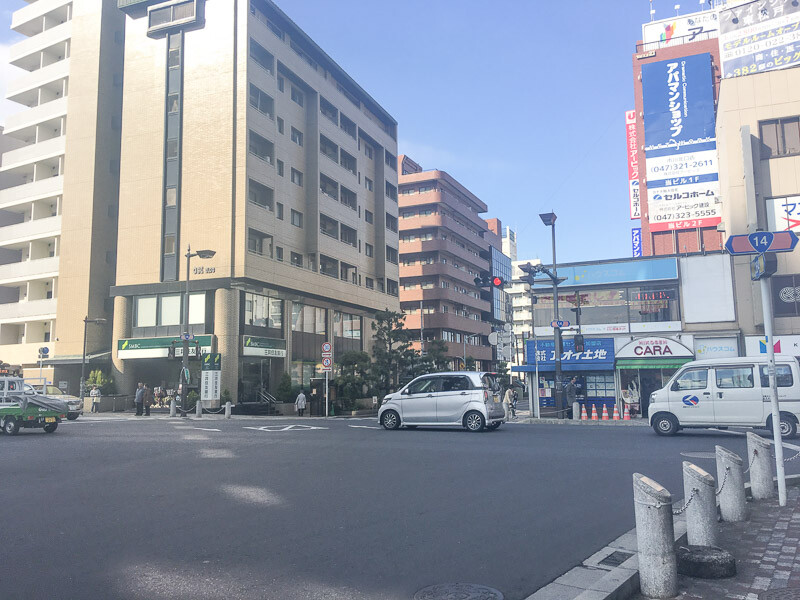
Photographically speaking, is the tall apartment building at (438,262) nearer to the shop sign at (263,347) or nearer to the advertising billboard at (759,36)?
the shop sign at (263,347)

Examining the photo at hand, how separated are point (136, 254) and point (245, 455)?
108 ft

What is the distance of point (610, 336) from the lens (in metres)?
31.8

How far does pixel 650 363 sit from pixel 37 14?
178 ft

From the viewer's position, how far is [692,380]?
1692 centimetres

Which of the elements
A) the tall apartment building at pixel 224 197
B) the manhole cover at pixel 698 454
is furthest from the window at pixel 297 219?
the manhole cover at pixel 698 454

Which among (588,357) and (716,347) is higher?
(716,347)

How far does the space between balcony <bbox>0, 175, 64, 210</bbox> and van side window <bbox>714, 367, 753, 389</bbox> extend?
4758 centimetres

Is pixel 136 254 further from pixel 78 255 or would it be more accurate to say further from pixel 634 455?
pixel 634 455

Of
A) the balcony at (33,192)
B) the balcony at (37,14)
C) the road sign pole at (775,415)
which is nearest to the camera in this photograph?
the road sign pole at (775,415)

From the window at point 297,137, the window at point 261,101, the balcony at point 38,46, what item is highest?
the balcony at point 38,46

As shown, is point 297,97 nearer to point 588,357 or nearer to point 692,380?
point 588,357

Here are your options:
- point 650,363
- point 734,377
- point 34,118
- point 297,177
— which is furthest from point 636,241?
point 34,118

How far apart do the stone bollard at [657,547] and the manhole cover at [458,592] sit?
104 cm

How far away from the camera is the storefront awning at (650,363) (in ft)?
95.9
